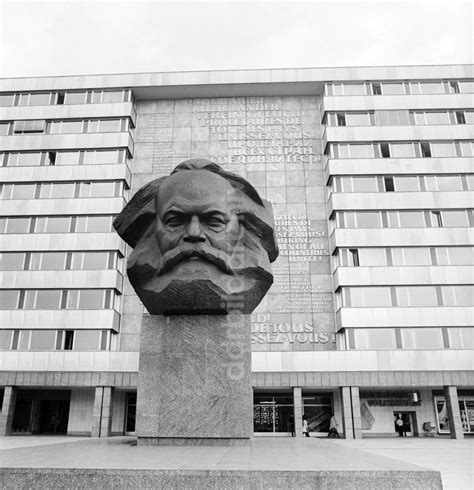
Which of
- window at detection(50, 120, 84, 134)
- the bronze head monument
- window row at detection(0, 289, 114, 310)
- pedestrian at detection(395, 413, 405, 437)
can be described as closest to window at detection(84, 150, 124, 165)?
window at detection(50, 120, 84, 134)

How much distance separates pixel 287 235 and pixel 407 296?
9.09 meters

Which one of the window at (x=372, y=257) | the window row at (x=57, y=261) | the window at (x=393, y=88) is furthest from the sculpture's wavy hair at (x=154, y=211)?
the window at (x=393, y=88)

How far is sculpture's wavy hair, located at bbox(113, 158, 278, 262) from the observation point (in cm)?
895

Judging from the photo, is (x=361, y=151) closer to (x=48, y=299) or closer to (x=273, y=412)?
(x=273, y=412)

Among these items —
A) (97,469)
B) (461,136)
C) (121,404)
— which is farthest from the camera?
(461,136)

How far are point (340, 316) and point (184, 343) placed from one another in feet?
81.8

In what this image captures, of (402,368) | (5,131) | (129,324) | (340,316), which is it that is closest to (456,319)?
(402,368)

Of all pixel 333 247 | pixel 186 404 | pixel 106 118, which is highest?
pixel 106 118

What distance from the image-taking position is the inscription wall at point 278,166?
33062mm

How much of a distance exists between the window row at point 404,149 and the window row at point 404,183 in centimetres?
173

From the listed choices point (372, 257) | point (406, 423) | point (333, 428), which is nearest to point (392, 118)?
point (372, 257)

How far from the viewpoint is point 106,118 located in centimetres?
3728

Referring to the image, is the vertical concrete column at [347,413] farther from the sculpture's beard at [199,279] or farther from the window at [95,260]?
Result: the sculpture's beard at [199,279]

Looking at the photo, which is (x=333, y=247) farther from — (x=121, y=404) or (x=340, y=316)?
(x=121, y=404)
